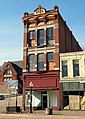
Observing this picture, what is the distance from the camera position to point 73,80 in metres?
36.5

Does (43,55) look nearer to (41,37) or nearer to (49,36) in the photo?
(41,37)

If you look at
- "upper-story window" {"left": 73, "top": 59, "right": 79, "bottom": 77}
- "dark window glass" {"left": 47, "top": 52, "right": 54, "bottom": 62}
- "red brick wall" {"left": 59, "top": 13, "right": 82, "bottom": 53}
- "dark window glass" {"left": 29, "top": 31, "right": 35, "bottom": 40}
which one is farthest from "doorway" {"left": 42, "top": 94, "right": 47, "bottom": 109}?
"dark window glass" {"left": 29, "top": 31, "right": 35, "bottom": 40}

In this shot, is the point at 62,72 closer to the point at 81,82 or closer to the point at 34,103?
the point at 81,82

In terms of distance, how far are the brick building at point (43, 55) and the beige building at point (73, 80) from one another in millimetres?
920

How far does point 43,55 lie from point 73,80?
6.71 metres

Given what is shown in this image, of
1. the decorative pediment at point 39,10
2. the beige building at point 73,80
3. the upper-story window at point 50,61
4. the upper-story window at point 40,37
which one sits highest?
the decorative pediment at point 39,10

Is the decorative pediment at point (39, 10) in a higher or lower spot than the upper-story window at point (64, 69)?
higher

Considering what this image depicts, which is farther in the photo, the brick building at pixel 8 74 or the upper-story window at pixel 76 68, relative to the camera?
the brick building at pixel 8 74

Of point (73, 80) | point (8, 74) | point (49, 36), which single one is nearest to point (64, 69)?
point (73, 80)

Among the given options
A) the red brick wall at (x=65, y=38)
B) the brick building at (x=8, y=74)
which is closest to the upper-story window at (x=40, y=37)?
the red brick wall at (x=65, y=38)

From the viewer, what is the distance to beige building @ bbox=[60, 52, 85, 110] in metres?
35.9

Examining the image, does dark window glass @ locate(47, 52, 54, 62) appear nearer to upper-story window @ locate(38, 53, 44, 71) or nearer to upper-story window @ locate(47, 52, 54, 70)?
upper-story window @ locate(47, 52, 54, 70)

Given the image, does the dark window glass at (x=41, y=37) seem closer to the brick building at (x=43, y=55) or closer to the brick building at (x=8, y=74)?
the brick building at (x=43, y=55)

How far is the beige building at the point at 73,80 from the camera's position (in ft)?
118
